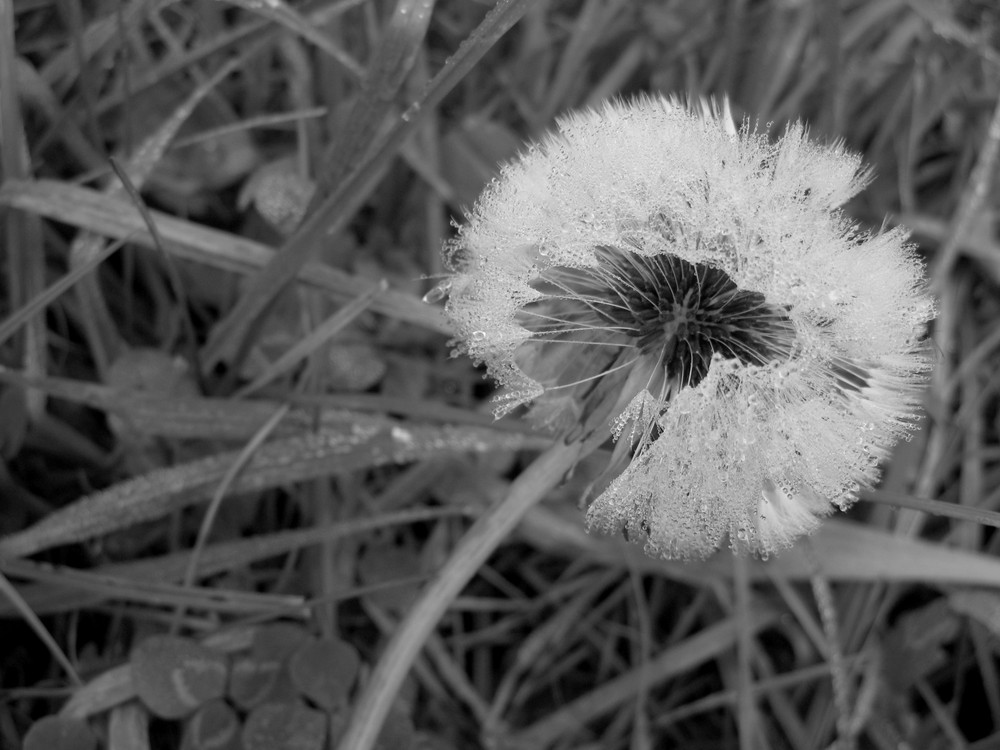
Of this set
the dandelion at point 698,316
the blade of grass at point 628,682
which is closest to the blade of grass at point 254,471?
the dandelion at point 698,316

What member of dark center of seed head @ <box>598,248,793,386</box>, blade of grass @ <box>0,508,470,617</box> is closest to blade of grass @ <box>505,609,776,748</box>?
blade of grass @ <box>0,508,470,617</box>

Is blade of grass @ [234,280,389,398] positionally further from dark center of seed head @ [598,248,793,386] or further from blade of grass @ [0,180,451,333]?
dark center of seed head @ [598,248,793,386]

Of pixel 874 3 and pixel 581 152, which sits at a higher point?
pixel 874 3

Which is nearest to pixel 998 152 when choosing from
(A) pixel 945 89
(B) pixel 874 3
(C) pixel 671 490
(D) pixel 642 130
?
(A) pixel 945 89

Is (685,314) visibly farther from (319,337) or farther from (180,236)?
(180,236)

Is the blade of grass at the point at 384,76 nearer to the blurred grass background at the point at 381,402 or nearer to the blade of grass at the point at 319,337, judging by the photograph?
the blurred grass background at the point at 381,402

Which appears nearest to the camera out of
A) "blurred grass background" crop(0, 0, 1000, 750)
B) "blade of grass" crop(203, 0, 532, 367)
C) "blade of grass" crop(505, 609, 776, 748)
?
"blade of grass" crop(203, 0, 532, 367)

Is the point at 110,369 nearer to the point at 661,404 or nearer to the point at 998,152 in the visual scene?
the point at 661,404
